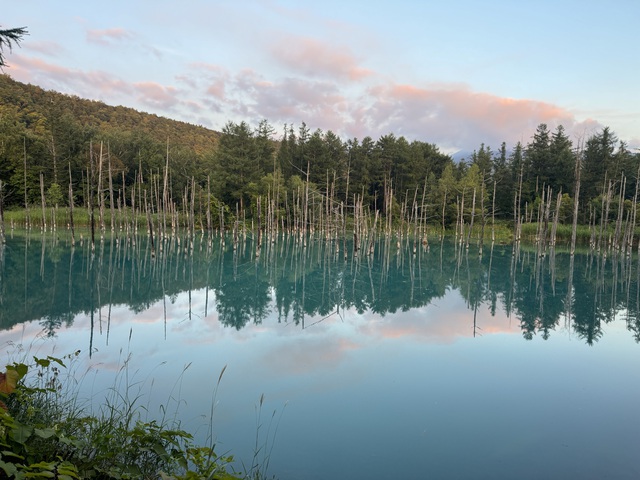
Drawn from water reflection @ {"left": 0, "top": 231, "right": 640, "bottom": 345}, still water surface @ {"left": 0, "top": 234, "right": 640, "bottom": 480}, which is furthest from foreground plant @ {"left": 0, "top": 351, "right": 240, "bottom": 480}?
water reflection @ {"left": 0, "top": 231, "right": 640, "bottom": 345}

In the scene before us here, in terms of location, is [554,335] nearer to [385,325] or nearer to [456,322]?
[456,322]

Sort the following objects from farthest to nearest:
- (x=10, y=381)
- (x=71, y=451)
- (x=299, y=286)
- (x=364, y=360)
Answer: (x=299, y=286), (x=364, y=360), (x=71, y=451), (x=10, y=381)

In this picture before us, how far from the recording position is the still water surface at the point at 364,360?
565cm

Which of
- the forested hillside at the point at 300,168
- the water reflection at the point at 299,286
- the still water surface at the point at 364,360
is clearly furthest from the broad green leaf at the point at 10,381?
the forested hillside at the point at 300,168

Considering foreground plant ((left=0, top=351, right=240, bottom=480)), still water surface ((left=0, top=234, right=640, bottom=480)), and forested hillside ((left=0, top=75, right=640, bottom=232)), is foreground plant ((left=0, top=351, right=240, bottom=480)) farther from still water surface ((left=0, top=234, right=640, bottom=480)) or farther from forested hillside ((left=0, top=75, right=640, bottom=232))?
forested hillside ((left=0, top=75, right=640, bottom=232))

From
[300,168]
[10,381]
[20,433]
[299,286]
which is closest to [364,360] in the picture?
[10,381]

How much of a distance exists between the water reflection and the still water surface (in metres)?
0.13

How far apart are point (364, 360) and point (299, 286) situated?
902cm

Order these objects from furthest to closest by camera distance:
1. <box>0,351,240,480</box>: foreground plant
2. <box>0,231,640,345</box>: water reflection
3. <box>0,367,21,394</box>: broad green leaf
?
1. <box>0,231,640,345</box>: water reflection
2. <box>0,367,21,394</box>: broad green leaf
3. <box>0,351,240,480</box>: foreground plant

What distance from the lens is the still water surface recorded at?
5652 mm

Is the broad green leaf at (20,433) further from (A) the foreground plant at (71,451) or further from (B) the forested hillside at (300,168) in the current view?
(B) the forested hillside at (300,168)

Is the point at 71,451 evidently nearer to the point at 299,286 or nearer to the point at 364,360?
the point at 364,360

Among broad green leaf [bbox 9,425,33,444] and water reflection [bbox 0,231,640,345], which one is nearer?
broad green leaf [bbox 9,425,33,444]

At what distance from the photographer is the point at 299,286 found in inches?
713
